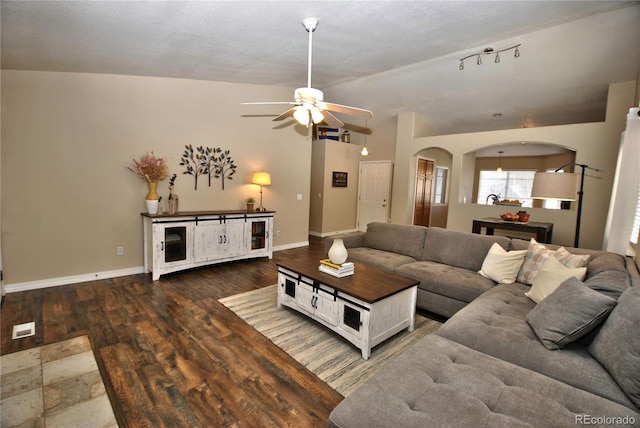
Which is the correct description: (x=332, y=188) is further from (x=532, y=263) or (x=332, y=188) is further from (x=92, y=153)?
(x=532, y=263)

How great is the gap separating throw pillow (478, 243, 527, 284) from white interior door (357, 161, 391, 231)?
462 cm

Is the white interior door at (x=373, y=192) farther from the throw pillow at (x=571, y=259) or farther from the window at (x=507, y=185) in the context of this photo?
the throw pillow at (x=571, y=259)

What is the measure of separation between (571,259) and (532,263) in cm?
31

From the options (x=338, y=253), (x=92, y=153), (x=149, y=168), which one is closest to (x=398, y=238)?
(x=338, y=253)

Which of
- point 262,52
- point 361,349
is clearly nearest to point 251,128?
point 262,52

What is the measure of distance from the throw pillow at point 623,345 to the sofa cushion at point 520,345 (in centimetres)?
5

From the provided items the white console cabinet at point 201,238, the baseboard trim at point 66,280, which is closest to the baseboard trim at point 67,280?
the baseboard trim at point 66,280

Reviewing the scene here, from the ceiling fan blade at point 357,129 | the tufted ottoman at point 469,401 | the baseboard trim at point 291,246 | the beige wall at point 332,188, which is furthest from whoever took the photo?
the ceiling fan blade at point 357,129

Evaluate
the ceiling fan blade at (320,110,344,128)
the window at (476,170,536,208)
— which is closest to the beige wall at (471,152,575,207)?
the window at (476,170,536,208)

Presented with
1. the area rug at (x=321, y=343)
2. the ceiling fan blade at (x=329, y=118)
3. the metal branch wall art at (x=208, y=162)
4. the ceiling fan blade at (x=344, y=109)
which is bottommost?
the area rug at (x=321, y=343)

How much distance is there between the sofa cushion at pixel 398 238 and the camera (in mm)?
3904

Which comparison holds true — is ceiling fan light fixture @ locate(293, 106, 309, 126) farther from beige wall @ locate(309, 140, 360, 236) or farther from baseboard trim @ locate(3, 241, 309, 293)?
beige wall @ locate(309, 140, 360, 236)

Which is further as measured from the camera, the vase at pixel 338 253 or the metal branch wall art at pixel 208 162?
the metal branch wall art at pixel 208 162

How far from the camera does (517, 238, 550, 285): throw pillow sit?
279 cm
